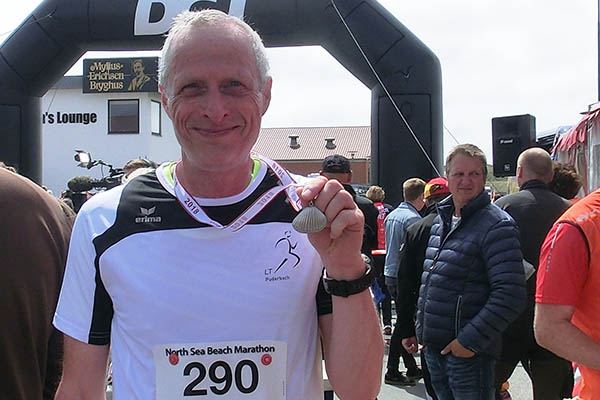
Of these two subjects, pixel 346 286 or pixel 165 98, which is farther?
pixel 165 98

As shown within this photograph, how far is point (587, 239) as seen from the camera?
1871 millimetres

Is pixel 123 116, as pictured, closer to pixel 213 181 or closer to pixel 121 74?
pixel 121 74

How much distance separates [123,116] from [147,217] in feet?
89.8

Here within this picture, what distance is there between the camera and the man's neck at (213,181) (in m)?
1.42

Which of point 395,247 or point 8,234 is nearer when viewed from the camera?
point 8,234

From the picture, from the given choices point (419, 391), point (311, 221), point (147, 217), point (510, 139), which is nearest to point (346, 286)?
point (311, 221)

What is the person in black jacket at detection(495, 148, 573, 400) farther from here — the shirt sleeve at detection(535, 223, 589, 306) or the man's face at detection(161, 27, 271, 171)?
the man's face at detection(161, 27, 271, 171)

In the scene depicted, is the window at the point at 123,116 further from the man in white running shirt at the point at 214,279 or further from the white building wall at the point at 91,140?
the man in white running shirt at the point at 214,279

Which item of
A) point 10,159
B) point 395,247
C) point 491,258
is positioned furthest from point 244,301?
point 10,159

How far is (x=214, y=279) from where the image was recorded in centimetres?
134

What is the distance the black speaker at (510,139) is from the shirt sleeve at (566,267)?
7.17 m

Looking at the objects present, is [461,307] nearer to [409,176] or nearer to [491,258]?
[491,258]

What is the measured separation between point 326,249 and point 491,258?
80.0 inches

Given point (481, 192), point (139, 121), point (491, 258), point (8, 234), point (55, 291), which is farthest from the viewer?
point (139, 121)
